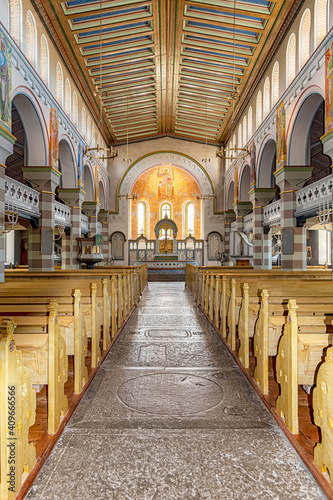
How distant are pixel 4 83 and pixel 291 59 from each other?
8.73 metres

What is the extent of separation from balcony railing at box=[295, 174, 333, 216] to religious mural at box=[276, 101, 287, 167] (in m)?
1.36

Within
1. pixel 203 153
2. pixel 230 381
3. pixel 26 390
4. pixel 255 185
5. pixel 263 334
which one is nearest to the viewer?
pixel 26 390

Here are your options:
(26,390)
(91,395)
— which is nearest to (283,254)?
(91,395)

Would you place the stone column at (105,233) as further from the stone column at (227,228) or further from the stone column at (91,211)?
the stone column at (227,228)

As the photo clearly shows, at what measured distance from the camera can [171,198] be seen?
2511 cm

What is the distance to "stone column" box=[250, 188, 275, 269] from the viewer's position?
1454cm

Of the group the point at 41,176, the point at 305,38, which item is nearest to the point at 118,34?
the point at 41,176

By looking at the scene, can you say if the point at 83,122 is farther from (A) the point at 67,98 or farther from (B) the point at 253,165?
(B) the point at 253,165

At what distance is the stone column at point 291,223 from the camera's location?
36.7 feet

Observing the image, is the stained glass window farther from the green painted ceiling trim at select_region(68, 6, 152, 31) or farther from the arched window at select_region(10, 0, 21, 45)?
the arched window at select_region(10, 0, 21, 45)

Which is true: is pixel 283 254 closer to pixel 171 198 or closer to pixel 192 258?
pixel 192 258

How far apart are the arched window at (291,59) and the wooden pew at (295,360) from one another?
423 inches

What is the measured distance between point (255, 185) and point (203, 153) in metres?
9.08

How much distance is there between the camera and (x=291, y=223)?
447 inches
